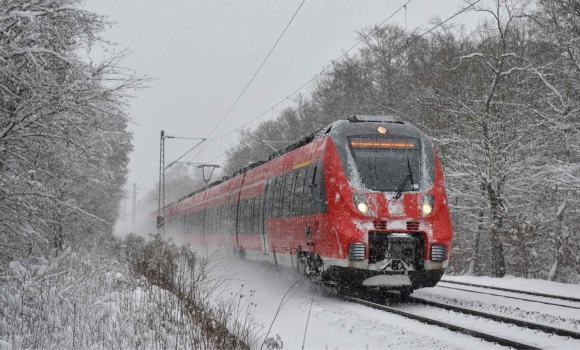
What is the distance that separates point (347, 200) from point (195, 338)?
4.27 meters

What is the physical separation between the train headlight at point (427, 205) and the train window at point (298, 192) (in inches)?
105

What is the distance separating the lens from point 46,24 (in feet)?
26.0

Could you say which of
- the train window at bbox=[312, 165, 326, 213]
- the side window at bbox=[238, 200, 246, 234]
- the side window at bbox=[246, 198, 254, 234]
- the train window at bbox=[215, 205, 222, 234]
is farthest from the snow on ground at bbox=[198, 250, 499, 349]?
the train window at bbox=[215, 205, 222, 234]

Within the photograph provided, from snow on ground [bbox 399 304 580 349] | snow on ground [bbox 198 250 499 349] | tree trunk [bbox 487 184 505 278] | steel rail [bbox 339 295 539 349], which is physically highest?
tree trunk [bbox 487 184 505 278]

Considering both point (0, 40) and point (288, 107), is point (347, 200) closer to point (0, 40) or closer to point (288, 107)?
point (0, 40)

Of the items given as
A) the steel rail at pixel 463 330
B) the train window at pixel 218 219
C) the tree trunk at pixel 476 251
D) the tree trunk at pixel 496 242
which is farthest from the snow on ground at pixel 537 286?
the train window at pixel 218 219

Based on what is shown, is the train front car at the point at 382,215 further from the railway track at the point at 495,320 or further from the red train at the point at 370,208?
the railway track at the point at 495,320

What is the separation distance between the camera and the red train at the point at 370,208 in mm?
9805

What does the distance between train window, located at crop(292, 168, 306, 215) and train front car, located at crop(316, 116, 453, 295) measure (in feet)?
4.87

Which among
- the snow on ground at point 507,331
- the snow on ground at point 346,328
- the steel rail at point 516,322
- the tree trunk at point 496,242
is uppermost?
the tree trunk at point 496,242

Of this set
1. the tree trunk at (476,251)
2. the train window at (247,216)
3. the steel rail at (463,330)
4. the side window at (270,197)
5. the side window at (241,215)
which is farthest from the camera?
the tree trunk at (476,251)

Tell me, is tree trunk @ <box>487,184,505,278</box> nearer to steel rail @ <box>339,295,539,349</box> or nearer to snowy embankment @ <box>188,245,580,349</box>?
snowy embankment @ <box>188,245,580,349</box>

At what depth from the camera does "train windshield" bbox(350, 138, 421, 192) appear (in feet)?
33.5

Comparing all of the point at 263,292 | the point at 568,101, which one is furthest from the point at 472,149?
the point at 263,292
